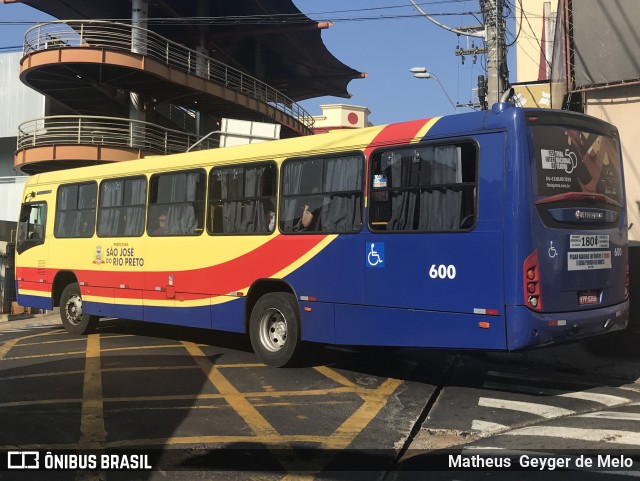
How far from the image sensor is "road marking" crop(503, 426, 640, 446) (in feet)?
17.0

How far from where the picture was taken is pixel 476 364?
875 cm

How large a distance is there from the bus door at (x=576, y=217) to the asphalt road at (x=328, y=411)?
50.8 inches

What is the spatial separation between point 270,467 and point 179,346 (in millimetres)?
5831

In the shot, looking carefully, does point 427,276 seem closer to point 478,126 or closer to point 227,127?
point 478,126

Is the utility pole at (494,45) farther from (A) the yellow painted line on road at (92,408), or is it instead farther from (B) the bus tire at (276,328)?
(A) the yellow painted line on road at (92,408)

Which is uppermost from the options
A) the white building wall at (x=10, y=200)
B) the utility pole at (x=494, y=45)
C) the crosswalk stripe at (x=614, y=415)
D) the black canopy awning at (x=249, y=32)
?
the black canopy awning at (x=249, y=32)

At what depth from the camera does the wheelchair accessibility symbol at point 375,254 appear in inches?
268

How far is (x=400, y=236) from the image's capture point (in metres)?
6.64

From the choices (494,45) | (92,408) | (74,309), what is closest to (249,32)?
(494,45)

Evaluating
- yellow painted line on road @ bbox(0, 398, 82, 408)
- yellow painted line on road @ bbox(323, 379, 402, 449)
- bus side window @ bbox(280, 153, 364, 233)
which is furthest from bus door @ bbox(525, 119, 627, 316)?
yellow painted line on road @ bbox(0, 398, 82, 408)

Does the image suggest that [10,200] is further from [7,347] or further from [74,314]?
[7,347]

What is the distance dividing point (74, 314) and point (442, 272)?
840 cm

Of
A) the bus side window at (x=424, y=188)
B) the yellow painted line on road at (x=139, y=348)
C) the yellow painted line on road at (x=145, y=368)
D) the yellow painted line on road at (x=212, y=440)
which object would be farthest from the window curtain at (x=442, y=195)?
the yellow painted line on road at (x=139, y=348)

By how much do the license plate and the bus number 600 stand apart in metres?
1.42
